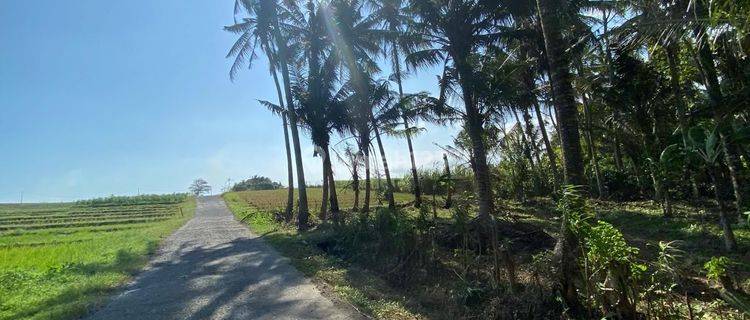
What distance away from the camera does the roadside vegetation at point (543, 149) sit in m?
4.91

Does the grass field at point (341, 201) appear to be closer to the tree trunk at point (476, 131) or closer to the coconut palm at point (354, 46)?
the coconut palm at point (354, 46)

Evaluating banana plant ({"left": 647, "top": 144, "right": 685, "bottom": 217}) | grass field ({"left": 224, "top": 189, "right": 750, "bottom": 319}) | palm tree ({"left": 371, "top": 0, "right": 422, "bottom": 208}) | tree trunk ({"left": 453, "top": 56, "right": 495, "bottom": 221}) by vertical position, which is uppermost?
palm tree ({"left": 371, "top": 0, "right": 422, "bottom": 208})

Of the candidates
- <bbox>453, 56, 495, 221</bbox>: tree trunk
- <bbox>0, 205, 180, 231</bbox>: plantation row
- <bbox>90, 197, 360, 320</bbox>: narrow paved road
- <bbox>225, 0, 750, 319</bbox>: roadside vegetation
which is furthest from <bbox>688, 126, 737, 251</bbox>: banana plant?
<bbox>0, 205, 180, 231</bbox>: plantation row

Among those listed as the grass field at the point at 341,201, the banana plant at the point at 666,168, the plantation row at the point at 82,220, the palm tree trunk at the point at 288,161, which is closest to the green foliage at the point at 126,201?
the plantation row at the point at 82,220

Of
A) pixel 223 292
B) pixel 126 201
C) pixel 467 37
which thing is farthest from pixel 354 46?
pixel 126 201

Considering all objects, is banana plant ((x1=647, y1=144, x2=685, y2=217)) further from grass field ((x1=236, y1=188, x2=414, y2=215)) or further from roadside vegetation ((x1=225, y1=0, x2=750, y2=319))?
grass field ((x1=236, y1=188, x2=414, y2=215))

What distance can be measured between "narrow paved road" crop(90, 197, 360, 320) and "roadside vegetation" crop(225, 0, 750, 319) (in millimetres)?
1465

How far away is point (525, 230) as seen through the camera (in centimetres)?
1020

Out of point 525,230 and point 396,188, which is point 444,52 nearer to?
point 525,230

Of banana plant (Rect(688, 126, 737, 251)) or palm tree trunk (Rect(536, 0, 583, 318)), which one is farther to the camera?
banana plant (Rect(688, 126, 737, 251))

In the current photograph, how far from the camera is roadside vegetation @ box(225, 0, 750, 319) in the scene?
4.91m

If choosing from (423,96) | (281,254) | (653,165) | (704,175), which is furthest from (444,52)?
(704,175)

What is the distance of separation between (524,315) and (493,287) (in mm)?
777

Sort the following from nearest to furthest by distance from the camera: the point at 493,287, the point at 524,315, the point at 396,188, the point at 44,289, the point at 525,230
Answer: the point at 524,315
the point at 493,287
the point at 44,289
the point at 525,230
the point at 396,188
